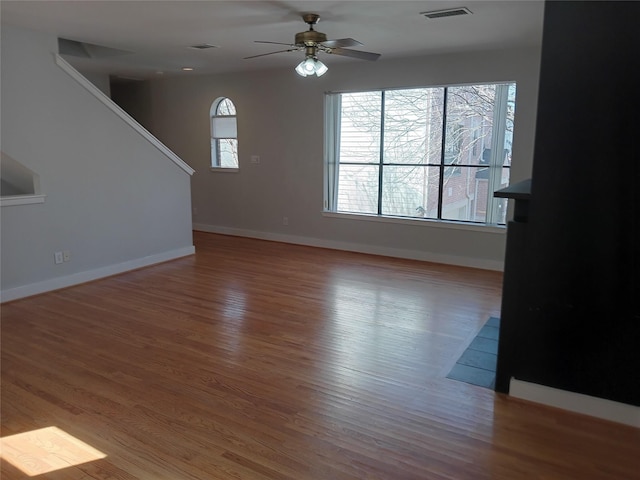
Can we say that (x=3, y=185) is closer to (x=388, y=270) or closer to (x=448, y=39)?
(x=388, y=270)

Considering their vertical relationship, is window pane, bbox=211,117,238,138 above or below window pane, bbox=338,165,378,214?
above

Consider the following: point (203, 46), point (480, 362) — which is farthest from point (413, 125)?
point (480, 362)

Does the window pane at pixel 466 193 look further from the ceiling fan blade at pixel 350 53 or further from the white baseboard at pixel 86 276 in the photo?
the white baseboard at pixel 86 276

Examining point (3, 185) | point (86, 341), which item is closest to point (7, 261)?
point (3, 185)

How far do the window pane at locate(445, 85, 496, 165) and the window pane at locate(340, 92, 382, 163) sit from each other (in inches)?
37.1

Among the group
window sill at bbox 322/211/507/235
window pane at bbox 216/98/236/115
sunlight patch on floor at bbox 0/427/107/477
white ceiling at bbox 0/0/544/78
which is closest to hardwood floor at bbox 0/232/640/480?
sunlight patch on floor at bbox 0/427/107/477

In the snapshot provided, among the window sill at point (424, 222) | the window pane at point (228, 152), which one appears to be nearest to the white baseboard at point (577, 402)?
the window sill at point (424, 222)

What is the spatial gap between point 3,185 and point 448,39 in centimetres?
470

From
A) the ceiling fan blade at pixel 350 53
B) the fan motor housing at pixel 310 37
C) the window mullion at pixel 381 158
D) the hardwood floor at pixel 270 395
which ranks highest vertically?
the fan motor housing at pixel 310 37

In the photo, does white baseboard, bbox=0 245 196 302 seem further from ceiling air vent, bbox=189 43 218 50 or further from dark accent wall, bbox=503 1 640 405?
dark accent wall, bbox=503 1 640 405

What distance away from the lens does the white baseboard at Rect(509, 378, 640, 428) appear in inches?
97.2

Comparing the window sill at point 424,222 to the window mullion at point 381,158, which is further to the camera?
the window mullion at point 381,158

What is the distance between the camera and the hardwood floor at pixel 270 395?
2.18 metres

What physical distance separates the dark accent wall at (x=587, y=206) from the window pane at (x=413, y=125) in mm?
3365
